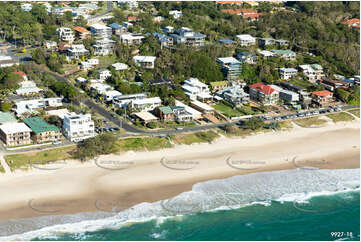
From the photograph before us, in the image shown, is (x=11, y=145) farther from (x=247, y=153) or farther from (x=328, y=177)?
(x=328, y=177)

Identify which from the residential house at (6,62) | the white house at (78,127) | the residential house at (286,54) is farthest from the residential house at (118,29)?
the white house at (78,127)

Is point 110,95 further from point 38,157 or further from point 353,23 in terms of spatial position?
point 353,23

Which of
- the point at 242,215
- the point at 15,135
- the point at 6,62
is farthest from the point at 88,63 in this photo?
the point at 242,215

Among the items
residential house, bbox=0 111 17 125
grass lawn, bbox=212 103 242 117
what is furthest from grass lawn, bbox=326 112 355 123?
residential house, bbox=0 111 17 125

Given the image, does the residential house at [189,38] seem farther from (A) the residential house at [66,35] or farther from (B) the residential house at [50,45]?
(B) the residential house at [50,45]

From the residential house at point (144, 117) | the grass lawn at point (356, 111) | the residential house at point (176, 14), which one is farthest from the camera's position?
the residential house at point (176, 14)

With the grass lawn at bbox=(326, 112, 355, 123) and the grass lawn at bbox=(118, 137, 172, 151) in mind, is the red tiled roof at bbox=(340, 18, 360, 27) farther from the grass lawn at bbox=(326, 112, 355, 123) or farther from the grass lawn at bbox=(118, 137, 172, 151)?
the grass lawn at bbox=(118, 137, 172, 151)
